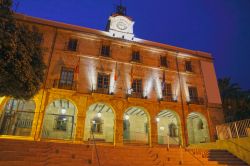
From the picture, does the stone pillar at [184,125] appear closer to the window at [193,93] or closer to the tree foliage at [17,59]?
the window at [193,93]

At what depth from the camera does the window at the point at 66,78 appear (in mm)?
16688

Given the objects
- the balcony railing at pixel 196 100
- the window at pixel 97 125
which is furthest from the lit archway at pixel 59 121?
the balcony railing at pixel 196 100

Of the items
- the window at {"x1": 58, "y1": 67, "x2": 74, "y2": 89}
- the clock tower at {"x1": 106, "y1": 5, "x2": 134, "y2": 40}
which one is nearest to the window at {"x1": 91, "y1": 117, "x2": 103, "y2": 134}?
the window at {"x1": 58, "y1": 67, "x2": 74, "y2": 89}

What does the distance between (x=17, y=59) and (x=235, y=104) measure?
24346 millimetres

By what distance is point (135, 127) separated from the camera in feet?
67.6

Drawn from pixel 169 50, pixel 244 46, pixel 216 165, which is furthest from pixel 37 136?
pixel 244 46

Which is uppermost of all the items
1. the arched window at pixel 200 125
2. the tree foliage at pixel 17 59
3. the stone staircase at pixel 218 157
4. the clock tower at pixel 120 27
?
the clock tower at pixel 120 27

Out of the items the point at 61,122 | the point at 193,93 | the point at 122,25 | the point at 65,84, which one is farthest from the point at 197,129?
the point at 65,84

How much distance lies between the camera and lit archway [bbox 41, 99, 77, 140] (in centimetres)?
1783

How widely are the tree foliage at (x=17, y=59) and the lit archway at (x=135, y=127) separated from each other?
11.8m

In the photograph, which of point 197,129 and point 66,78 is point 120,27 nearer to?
point 66,78

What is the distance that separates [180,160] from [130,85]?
28.2 ft

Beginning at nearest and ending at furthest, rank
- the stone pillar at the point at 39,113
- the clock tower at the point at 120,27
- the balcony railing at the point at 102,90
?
the stone pillar at the point at 39,113 < the balcony railing at the point at 102,90 < the clock tower at the point at 120,27

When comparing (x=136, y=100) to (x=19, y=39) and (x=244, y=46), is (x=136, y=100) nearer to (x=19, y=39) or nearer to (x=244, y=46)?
(x=19, y=39)
